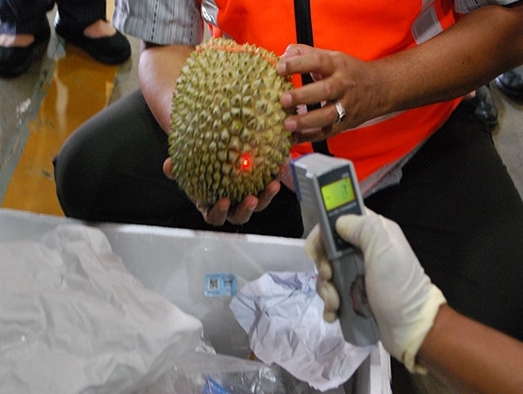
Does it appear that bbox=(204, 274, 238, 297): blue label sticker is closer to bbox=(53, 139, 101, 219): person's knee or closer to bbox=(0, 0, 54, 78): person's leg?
Answer: bbox=(53, 139, 101, 219): person's knee

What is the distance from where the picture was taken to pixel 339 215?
0.54 metres

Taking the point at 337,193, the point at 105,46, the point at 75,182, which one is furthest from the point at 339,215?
the point at 105,46

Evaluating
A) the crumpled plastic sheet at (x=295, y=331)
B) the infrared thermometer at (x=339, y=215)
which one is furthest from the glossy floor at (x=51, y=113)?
the infrared thermometer at (x=339, y=215)

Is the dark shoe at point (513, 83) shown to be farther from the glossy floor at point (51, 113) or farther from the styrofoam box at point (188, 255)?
the styrofoam box at point (188, 255)

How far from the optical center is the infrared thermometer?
52 centimetres

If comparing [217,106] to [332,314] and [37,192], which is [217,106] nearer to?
[332,314]

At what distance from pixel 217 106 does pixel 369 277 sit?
269 millimetres

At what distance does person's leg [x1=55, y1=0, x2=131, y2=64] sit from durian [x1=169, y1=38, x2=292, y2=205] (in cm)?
109

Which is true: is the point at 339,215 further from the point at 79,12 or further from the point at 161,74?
the point at 79,12

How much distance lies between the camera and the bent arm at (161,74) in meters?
0.83

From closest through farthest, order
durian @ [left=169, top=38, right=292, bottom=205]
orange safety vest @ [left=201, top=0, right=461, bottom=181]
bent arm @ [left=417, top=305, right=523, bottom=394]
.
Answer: bent arm @ [left=417, top=305, right=523, bottom=394] → durian @ [left=169, top=38, right=292, bottom=205] → orange safety vest @ [left=201, top=0, right=461, bottom=181]

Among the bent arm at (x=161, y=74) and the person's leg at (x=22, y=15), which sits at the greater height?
the bent arm at (x=161, y=74)

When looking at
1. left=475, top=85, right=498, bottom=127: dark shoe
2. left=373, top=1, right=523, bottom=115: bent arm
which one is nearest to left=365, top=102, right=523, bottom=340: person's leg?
left=373, top=1, right=523, bottom=115: bent arm

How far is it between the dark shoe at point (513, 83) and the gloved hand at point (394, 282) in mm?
1286
